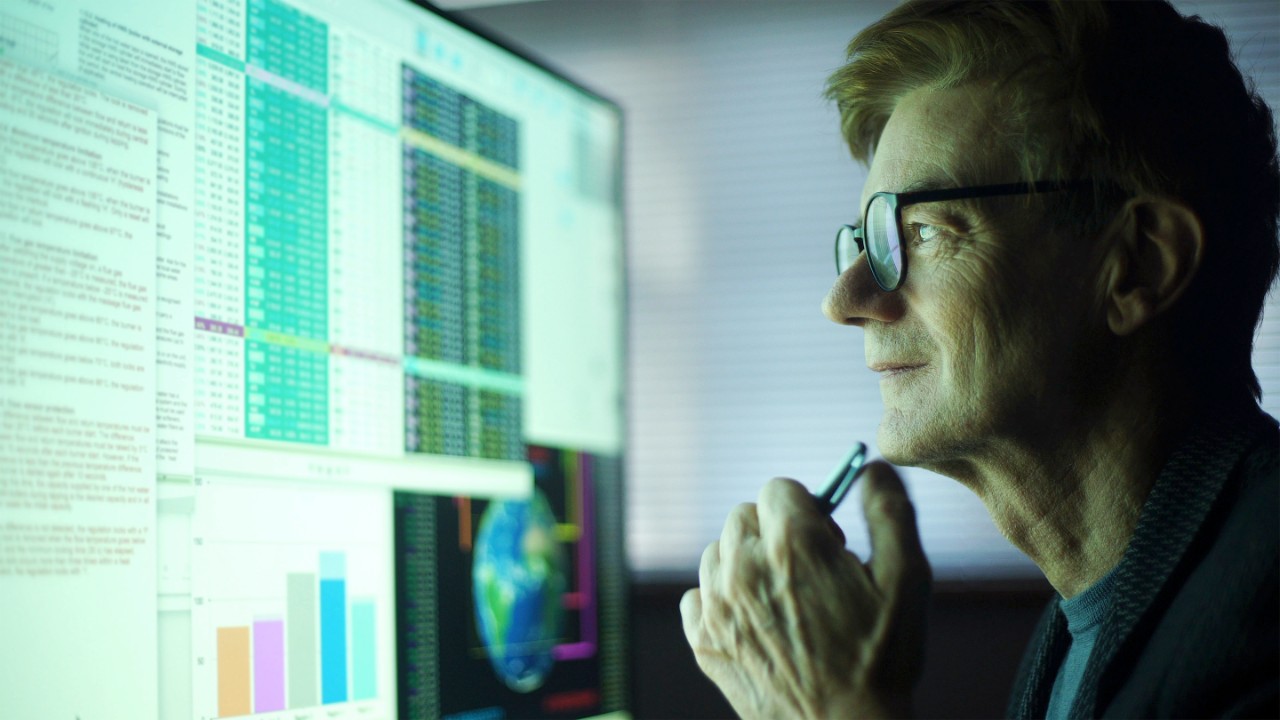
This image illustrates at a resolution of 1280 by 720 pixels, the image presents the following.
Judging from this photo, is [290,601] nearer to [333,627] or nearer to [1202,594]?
[333,627]

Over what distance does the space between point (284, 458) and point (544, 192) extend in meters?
0.62

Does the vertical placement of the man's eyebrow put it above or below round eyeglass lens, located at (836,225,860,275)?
above

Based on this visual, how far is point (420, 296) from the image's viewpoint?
126cm

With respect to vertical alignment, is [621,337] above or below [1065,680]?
above

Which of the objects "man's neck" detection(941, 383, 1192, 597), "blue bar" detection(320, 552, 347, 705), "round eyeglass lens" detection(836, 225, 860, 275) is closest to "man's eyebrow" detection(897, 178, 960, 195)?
"round eyeglass lens" detection(836, 225, 860, 275)

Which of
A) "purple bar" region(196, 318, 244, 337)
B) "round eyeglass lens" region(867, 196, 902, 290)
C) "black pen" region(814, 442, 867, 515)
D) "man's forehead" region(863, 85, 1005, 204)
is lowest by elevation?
"black pen" region(814, 442, 867, 515)

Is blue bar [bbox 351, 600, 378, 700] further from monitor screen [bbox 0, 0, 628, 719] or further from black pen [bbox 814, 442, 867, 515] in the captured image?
black pen [bbox 814, 442, 867, 515]

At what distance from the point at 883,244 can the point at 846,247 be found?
166 millimetres

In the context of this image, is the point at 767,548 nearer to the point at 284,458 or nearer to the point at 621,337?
the point at 284,458

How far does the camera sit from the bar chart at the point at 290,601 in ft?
3.12

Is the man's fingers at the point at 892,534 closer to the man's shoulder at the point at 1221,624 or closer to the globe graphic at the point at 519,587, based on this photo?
the man's shoulder at the point at 1221,624

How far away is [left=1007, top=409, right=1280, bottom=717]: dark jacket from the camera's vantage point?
0.77m

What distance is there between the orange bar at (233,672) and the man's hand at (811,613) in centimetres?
40

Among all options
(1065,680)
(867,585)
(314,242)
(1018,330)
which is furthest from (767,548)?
(314,242)
